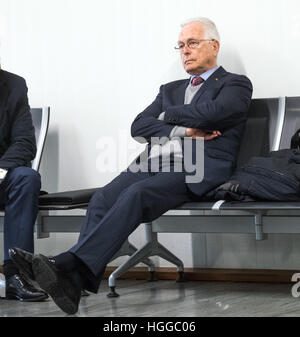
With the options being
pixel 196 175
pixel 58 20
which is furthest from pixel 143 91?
pixel 196 175

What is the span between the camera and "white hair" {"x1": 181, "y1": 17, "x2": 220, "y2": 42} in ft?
12.5

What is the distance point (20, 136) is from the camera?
12.6 feet

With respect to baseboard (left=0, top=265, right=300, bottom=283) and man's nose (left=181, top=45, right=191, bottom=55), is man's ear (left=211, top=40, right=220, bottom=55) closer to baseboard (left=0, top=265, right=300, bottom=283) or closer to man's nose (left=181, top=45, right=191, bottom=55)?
man's nose (left=181, top=45, right=191, bottom=55)

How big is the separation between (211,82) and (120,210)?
98 cm

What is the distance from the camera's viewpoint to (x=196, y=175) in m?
3.45

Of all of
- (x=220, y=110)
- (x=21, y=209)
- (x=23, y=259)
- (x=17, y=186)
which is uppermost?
(x=220, y=110)

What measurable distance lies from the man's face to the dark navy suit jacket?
0.09m

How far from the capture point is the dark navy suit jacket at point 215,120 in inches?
137

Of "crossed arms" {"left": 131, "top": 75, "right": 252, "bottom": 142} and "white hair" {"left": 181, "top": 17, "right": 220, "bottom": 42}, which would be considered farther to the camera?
"white hair" {"left": 181, "top": 17, "right": 220, "bottom": 42}

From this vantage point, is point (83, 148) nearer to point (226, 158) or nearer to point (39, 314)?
point (226, 158)

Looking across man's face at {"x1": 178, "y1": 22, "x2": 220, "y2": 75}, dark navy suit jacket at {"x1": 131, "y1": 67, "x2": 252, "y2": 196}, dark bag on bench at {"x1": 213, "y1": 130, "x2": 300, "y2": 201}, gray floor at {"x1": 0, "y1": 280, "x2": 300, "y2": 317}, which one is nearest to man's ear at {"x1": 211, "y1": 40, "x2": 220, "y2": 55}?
man's face at {"x1": 178, "y1": 22, "x2": 220, "y2": 75}

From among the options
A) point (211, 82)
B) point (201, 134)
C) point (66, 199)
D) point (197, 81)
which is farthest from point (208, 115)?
point (66, 199)

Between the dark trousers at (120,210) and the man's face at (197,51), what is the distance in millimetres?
641

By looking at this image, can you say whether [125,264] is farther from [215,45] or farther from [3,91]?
[215,45]
